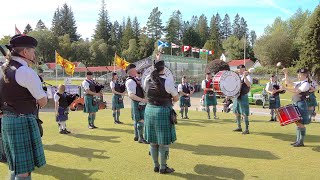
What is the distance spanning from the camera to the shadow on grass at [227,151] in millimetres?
5988

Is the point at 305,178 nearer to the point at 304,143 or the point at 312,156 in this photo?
the point at 312,156

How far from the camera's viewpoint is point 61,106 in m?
8.74

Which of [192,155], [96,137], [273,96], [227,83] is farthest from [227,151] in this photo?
[273,96]

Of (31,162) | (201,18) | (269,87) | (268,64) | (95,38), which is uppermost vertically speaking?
(201,18)

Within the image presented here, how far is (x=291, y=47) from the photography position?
186ft

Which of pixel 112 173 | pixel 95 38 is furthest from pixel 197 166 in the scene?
pixel 95 38

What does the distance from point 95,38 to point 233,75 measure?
76.7 metres

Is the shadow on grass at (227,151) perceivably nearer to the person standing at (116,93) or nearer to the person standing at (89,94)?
the person standing at (89,94)

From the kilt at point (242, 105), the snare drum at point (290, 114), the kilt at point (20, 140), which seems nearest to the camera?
the kilt at point (20, 140)

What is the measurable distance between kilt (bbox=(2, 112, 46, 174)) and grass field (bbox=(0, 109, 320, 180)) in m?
1.60

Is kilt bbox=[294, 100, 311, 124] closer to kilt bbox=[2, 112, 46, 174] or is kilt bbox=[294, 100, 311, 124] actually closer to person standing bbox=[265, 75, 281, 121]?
person standing bbox=[265, 75, 281, 121]

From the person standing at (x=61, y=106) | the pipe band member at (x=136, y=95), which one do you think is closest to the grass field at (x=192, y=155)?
the person standing at (x=61, y=106)

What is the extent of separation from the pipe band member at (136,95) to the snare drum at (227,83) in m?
2.89

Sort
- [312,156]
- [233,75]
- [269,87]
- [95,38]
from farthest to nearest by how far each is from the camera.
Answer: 1. [95,38]
2. [269,87]
3. [233,75]
4. [312,156]
